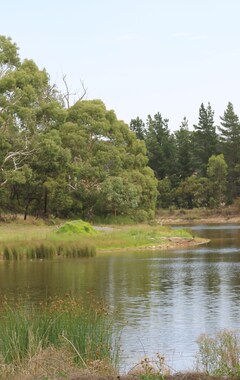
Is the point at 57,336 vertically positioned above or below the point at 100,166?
below

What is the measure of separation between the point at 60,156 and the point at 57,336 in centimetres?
5122

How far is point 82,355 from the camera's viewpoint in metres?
12.7

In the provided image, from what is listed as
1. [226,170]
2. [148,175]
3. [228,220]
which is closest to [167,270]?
[148,175]

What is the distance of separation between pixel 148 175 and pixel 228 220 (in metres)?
28.5

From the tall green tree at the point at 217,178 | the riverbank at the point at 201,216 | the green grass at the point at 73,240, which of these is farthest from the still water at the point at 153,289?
the tall green tree at the point at 217,178

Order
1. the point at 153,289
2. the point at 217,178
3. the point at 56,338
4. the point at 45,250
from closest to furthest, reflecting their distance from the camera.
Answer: the point at 56,338
the point at 153,289
the point at 45,250
the point at 217,178

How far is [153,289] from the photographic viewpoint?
28.5 m

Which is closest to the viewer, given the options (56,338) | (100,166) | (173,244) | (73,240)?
(56,338)

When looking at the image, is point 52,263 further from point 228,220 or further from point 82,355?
point 228,220

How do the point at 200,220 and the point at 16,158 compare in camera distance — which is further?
the point at 200,220

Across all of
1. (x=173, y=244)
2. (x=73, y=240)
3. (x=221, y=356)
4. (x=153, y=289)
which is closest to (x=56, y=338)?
(x=221, y=356)

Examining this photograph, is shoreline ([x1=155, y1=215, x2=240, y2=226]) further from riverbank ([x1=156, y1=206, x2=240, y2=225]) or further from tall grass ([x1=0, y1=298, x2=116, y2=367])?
tall grass ([x1=0, y1=298, x2=116, y2=367])

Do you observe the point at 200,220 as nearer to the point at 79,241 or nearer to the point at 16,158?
the point at 16,158

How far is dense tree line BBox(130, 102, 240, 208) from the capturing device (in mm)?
106625
